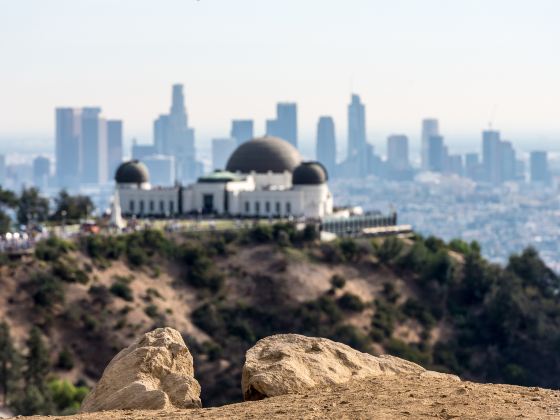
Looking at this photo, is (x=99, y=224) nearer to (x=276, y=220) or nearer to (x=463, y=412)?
(x=276, y=220)

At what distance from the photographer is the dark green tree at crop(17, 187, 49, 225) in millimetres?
104250

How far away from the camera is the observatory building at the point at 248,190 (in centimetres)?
10169

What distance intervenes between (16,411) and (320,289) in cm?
2813

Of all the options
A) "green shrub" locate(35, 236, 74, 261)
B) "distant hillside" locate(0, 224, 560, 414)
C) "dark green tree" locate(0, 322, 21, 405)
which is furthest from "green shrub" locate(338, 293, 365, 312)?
"dark green tree" locate(0, 322, 21, 405)

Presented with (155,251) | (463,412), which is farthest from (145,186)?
(463,412)

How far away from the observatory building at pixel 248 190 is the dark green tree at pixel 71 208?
2.42 m

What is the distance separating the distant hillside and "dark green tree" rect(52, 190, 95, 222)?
1173 cm

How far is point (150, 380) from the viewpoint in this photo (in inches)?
991

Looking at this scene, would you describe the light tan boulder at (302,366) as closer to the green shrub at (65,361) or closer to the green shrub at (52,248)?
the green shrub at (65,361)

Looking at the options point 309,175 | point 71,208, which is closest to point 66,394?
point 309,175

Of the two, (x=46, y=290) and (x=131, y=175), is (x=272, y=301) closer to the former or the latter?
(x=46, y=290)

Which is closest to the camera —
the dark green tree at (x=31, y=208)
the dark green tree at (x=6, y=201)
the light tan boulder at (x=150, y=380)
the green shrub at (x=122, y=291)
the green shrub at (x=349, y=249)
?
the light tan boulder at (x=150, y=380)

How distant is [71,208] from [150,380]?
79.8 metres

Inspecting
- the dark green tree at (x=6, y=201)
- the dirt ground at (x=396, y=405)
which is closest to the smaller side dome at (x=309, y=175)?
the dark green tree at (x=6, y=201)
